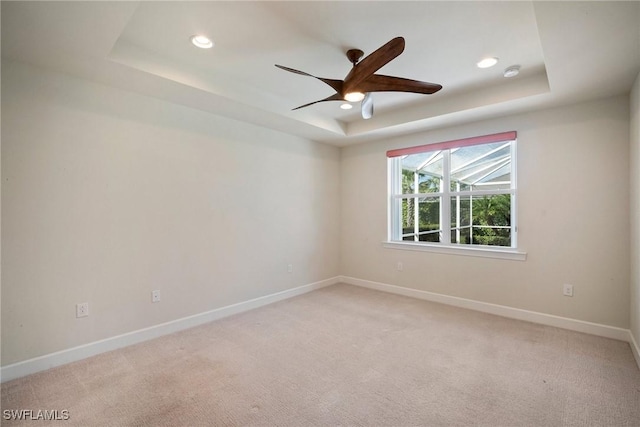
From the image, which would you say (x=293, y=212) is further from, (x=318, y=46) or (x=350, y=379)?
(x=350, y=379)

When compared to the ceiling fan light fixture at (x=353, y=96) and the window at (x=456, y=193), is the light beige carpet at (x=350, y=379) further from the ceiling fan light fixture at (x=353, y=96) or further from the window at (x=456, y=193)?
the ceiling fan light fixture at (x=353, y=96)

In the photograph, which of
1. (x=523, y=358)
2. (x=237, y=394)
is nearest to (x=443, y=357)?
(x=523, y=358)

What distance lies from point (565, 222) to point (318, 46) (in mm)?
3004

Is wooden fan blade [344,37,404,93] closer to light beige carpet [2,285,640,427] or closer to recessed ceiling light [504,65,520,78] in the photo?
recessed ceiling light [504,65,520,78]

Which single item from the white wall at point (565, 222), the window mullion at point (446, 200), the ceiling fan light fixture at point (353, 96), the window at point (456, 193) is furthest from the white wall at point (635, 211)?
the ceiling fan light fixture at point (353, 96)

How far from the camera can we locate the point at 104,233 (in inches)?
103

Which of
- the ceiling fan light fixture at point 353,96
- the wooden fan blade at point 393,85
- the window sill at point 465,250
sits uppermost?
the wooden fan blade at point 393,85

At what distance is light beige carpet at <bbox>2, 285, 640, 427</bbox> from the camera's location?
1.79 m

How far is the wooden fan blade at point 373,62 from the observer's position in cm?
173

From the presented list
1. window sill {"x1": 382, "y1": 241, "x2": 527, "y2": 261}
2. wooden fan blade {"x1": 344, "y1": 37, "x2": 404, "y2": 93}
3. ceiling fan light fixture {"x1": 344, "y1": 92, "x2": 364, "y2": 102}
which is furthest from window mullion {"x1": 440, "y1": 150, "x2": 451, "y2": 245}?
wooden fan blade {"x1": 344, "y1": 37, "x2": 404, "y2": 93}

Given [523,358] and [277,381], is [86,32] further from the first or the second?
[523,358]

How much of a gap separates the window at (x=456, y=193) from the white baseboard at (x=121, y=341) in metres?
2.23

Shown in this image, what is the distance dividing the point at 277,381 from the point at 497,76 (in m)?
3.26

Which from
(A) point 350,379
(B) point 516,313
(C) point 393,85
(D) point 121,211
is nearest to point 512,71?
(C) point 393,85
